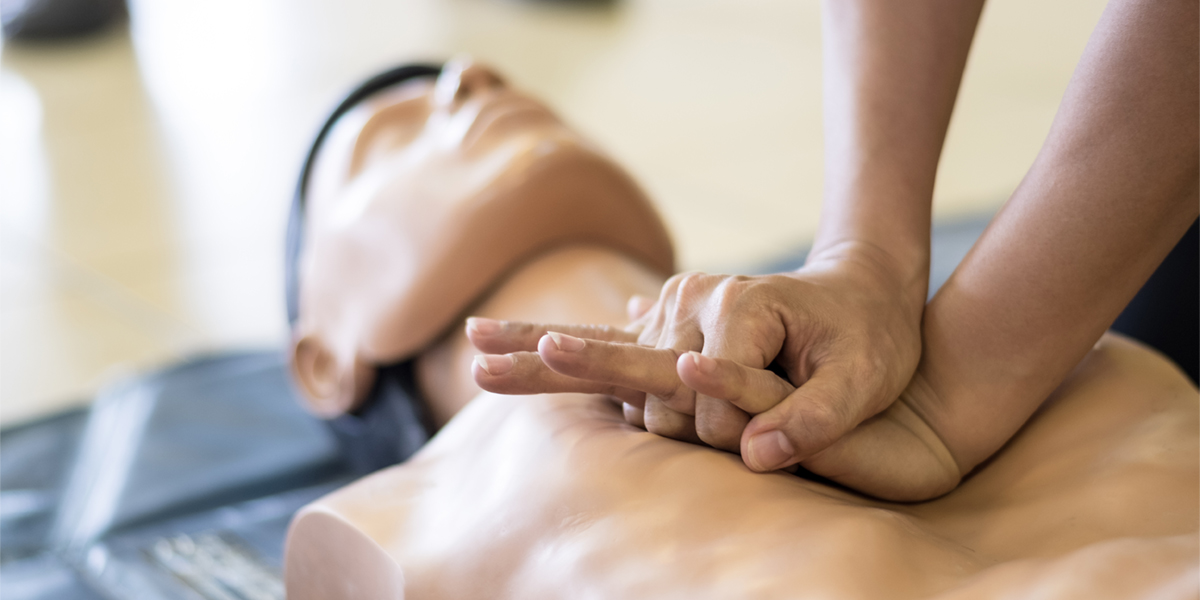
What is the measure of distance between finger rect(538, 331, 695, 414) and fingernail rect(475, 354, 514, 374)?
25 millimetres

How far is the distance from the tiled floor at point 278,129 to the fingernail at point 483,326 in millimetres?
1214

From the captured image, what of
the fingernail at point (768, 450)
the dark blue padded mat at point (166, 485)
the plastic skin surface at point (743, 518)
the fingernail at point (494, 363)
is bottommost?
the dark blue padded mat at point (166, 485)

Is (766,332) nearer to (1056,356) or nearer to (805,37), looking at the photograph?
(1056,356)

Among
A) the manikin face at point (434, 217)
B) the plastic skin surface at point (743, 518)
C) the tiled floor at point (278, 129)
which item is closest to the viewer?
the plastic skin surface at point (743, 518)

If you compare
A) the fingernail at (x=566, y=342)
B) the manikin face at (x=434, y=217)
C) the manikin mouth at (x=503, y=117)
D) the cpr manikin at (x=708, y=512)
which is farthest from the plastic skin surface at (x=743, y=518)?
the manikin mouth at (x=503, y=117)

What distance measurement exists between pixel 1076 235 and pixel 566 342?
14.6 inches

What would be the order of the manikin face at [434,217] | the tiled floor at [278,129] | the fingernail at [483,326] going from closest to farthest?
the fingernail at [483,326], the manikin face at [434,217], the tiled floor at [278,129]

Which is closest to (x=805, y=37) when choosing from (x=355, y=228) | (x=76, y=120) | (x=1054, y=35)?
(x=1054, y=35)

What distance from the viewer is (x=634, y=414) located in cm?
79

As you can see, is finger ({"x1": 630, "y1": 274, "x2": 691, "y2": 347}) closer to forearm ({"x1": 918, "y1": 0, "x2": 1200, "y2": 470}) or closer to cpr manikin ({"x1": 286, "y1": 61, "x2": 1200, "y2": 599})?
cpr manikin ({"x1": 286, "y1": 61, "x2": 1200, "y2": 599})

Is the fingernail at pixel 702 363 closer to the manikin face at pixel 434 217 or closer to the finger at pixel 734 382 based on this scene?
the finger at pixel 734 382

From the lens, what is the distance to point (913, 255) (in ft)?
2.78

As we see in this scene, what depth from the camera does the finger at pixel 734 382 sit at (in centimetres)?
66

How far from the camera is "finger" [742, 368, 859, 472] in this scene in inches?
27.6
